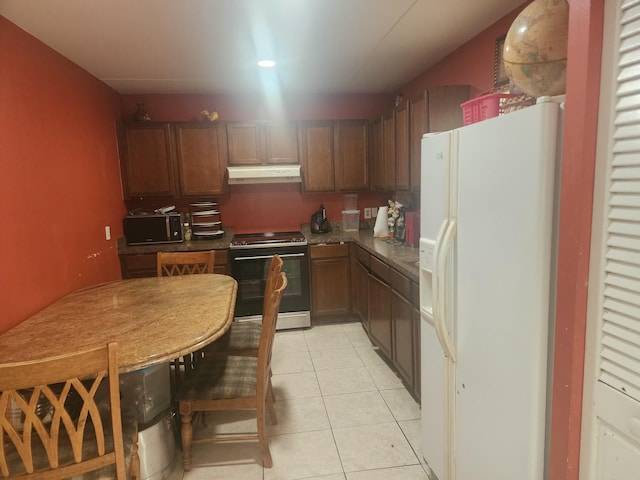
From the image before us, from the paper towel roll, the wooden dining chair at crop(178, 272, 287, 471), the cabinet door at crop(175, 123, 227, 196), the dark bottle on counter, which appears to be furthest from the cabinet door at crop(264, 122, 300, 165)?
the wooden dining chair at crop(178, 272, 287, 471)

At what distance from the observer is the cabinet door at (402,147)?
324cm

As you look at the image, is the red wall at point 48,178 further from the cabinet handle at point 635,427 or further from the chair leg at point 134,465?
the cabinet handle at point 635,427

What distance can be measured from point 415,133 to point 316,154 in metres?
1.35

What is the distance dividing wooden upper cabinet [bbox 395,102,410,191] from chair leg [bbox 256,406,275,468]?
6.76ft

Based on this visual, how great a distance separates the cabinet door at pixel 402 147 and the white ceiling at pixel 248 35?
0.42 metres

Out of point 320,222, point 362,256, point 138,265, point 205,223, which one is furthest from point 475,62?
point 138,265

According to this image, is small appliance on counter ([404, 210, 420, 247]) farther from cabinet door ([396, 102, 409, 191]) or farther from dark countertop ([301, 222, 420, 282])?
cabinet door ([396, 102, 409, 191])

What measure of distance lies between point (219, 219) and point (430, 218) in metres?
2.90

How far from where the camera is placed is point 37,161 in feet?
8.02

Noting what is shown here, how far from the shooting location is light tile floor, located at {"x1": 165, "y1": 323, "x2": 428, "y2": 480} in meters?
2.06

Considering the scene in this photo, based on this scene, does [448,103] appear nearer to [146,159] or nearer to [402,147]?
[402,147]

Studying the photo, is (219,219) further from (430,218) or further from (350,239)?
(430,218)

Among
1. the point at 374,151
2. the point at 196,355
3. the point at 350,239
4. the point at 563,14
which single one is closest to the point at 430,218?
the point at 563,14

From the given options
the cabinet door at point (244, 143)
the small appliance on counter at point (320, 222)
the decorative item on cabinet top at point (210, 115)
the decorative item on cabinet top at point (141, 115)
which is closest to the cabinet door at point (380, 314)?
the small appliance on counter at point (320, 222)
